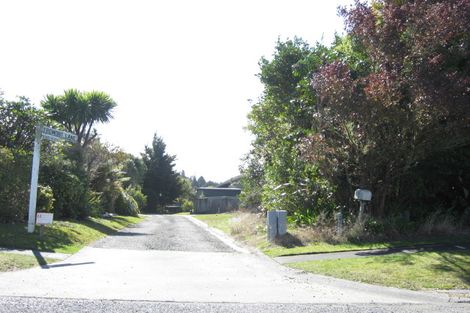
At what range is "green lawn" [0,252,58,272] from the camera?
33.0 feet

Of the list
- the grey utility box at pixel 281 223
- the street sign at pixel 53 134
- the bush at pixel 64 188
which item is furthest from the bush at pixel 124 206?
the grey utility box at pixel 281 223

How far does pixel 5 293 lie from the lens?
25.6ft

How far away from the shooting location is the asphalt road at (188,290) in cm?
758

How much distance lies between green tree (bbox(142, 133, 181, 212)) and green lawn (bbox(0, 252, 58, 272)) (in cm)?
5916

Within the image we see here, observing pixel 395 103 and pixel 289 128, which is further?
pixel 289 128

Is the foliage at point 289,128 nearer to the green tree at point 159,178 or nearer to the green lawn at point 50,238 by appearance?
the green lawn at point 50,238

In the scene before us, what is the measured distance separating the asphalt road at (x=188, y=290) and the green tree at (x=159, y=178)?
58.5 m

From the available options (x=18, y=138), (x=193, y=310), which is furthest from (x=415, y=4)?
(x=18, y=138)

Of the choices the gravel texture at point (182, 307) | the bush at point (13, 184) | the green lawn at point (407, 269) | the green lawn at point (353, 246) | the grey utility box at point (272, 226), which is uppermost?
the bush at point (13, 184)

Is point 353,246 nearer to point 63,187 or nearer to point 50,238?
point 50,238

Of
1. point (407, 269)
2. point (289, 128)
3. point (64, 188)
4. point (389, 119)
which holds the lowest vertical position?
point (407, 269)

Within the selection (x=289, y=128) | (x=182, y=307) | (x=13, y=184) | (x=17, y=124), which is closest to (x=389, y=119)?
(x=289, y=128)

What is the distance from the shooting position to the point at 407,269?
36.1 ft

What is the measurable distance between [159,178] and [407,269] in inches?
2466
